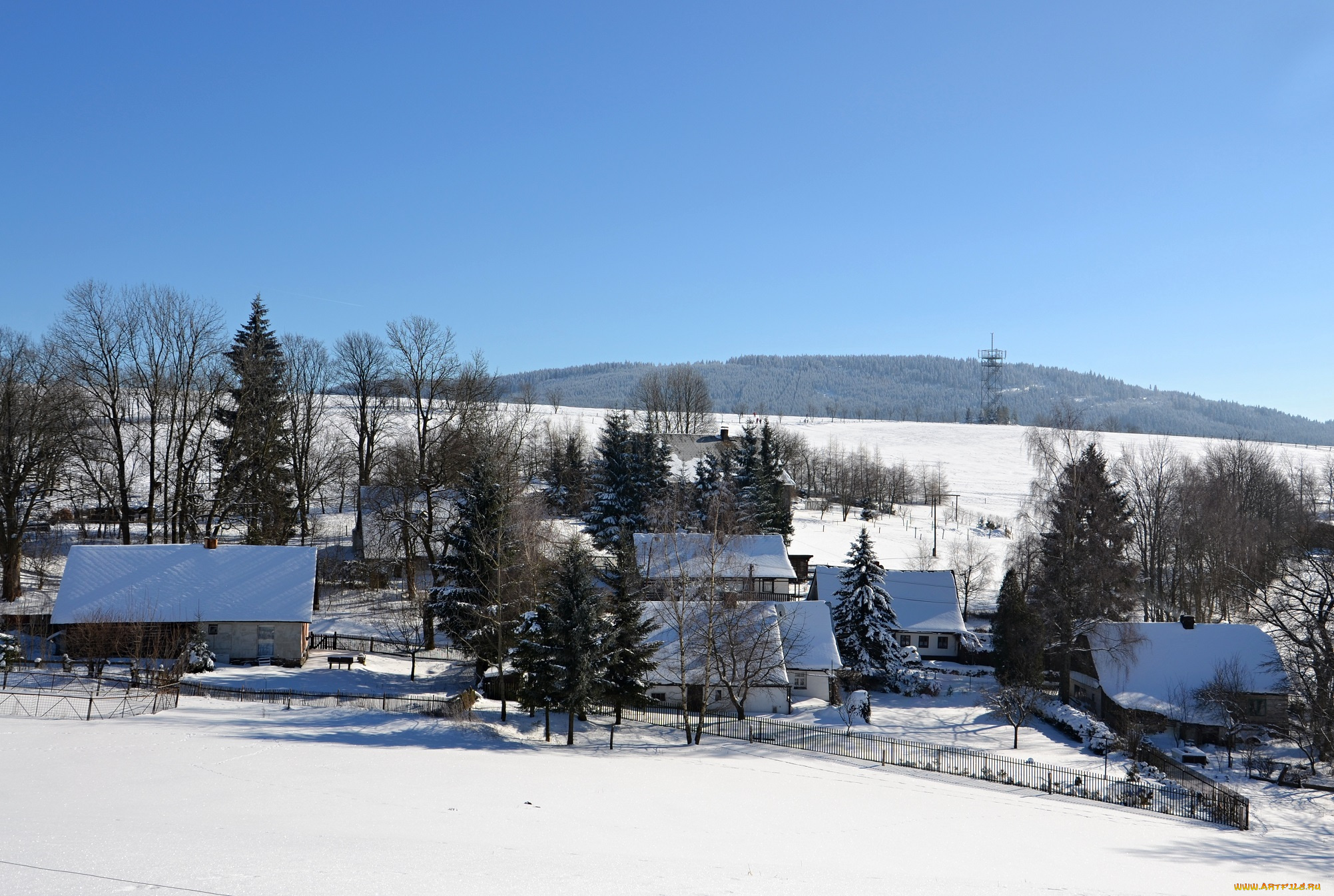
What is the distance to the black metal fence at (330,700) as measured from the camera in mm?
28125

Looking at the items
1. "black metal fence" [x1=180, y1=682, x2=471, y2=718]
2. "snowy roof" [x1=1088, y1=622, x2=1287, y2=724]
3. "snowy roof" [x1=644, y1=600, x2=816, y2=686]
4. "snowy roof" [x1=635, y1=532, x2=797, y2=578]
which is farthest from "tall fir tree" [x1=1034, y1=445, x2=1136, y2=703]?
"black metal fence" [x1=180, y1=682, x2=471, y2=718]

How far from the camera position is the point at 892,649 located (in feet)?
134

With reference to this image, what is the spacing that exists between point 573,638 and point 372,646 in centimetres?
1623

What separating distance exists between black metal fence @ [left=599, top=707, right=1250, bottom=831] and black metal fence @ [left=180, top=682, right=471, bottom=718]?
5931mm

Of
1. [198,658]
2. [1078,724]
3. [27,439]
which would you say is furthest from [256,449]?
[1078,724]

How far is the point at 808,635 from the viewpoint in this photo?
38562 millimetres

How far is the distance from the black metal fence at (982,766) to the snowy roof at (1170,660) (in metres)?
9.08

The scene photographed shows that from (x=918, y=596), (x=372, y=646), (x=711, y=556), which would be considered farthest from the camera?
(x=918, y=596)

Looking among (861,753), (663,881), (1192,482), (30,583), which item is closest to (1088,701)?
(861,753)

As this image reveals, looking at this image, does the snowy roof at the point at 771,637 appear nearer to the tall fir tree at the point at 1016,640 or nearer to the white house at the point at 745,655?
the white house at the point at 745,655

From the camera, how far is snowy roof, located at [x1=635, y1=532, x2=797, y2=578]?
107 feet

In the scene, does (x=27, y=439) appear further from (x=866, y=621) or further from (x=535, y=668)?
(x=866, y=621)

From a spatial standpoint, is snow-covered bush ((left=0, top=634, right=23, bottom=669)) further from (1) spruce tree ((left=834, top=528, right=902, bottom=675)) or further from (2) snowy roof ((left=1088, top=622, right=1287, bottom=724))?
(2) snowy roof ((left=1088, top=622, right=1287, bottom=724))

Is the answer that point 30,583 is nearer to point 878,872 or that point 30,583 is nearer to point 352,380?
point 352,380
